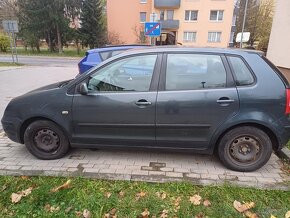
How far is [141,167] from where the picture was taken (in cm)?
362

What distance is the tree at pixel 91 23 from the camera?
3144 centimetres

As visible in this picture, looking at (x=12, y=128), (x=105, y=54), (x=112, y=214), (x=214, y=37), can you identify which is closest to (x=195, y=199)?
(x=112, y=214)

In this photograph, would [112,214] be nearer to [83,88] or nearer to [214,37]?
[83,88]

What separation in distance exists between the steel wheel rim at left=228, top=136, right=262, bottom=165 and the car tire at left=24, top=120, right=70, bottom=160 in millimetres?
2472

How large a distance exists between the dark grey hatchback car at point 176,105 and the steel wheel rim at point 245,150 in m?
0.01

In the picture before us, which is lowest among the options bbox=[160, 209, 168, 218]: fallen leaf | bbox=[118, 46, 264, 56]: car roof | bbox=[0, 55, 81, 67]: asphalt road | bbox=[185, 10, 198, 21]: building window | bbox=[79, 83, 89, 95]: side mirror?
bbox=[0, 55, 81, 67]: asphalt road

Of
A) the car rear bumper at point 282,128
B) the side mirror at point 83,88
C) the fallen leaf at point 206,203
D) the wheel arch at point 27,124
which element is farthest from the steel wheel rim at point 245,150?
the wheel arch at point 27,124

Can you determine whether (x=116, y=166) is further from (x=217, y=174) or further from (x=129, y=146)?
(x=217, y=174)

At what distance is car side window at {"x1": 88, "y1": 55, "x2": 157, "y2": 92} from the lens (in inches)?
135

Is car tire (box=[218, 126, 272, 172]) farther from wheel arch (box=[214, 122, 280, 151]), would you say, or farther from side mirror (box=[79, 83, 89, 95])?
side mirror (box=[79, 83, 89, 95])

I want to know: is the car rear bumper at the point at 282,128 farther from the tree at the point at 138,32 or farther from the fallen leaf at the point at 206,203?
the tree at the point at 138,32

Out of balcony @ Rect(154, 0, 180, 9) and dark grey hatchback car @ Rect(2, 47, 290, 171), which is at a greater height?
balcony @ Rect(154, 0, 180, 9)

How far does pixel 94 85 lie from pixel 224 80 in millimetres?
→ 1808

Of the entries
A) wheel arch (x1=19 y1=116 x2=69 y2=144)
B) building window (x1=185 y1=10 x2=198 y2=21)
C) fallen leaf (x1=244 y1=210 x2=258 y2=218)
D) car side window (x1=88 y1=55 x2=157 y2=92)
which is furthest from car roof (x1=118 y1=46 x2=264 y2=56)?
building window (x1=185 y1=10 x2=198 y2=21)
